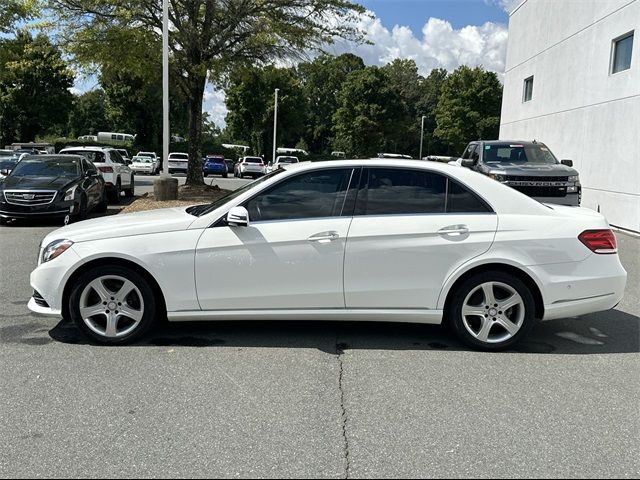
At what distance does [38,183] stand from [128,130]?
45.5 meters

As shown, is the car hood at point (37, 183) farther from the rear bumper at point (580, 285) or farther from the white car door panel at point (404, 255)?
the rear bumper at point (580, 285)

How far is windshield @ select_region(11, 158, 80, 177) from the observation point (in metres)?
12.7

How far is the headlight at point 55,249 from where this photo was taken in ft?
15.2

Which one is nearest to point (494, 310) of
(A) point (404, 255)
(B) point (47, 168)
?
(A) point (404, 255)

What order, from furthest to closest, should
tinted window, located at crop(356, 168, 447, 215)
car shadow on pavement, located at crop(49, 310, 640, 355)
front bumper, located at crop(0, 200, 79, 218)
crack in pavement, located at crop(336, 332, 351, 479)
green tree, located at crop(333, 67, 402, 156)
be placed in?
1. green tree, located at crop(333, 67, 402, 156)
2. front bumper, located at crop(0, 200, 79, 218)
3. car shadow on pavement, located at crop(49, 310, 640, 355)
4. tinted window, located at crop(356, 168, 447, 215)
5. crack in pavement, located at crop(336, 332, 351, 479)

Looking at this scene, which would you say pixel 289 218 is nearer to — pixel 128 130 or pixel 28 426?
pixel 28 426

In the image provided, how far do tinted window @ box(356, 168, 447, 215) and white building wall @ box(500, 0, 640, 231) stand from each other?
1021cm

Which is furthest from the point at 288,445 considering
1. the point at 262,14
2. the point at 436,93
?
the point at 436,93

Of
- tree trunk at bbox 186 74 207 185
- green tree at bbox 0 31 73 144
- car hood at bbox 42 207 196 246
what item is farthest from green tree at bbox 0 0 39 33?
green tree at bbox 0 31 73 144

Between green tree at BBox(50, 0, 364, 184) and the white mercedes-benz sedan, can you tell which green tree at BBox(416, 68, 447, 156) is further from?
the white mercedes-benz sedan

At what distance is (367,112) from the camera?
5247cm

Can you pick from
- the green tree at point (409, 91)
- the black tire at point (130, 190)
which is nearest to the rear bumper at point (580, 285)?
the black tire at point (130, 190)

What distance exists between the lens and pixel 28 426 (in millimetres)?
3322

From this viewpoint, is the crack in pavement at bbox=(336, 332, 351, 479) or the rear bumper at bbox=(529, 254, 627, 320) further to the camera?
the rear bumper at bbox=(529, 254, 627, 320)
